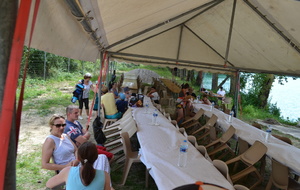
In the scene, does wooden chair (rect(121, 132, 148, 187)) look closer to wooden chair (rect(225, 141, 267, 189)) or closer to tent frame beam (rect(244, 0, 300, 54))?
wooden chair (rect(225, 141, 267, 189))

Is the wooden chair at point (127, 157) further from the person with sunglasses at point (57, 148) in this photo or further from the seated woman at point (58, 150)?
the person with sunglasses at point (57, 148)

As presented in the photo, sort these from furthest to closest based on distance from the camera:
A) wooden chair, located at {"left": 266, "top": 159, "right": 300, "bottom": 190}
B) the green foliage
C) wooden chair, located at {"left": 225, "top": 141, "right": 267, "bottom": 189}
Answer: the green foliage → wooden chair, located at {"left": 225, "top": 141, "right": 267, "bottom": 189} → wooden chair, located at {"left": 266, "top": 159, "right": 300, "bottom": 190}

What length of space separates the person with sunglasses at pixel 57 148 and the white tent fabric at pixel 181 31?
0.91 meters

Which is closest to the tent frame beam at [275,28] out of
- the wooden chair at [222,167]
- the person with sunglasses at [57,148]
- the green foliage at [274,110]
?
the wooden chair at [222,167]

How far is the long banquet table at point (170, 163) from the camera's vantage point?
7.92ft

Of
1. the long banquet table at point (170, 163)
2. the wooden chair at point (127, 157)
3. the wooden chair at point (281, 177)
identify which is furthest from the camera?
the wooden chair at point (127, 157)

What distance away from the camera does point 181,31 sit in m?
7.41

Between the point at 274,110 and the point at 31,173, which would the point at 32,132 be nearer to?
the point at 31,173

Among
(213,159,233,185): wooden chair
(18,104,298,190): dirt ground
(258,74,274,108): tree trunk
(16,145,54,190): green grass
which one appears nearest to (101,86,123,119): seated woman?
(18,104,298,190): dirt ground

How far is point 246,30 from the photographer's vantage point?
18.4 ft

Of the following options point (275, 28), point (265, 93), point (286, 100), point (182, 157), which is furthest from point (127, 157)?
point (286, 100)

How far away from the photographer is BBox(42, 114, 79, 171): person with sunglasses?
2.78 m

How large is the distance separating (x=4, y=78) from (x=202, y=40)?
743 cm

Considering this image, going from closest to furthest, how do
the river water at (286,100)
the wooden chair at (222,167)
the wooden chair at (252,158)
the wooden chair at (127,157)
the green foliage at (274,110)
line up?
the wooden chair at (222,167) → the wooden chair at (252,158) → the wooden chair at (127,157) → the green foliage at (274,110) → the river water at (286,100)
